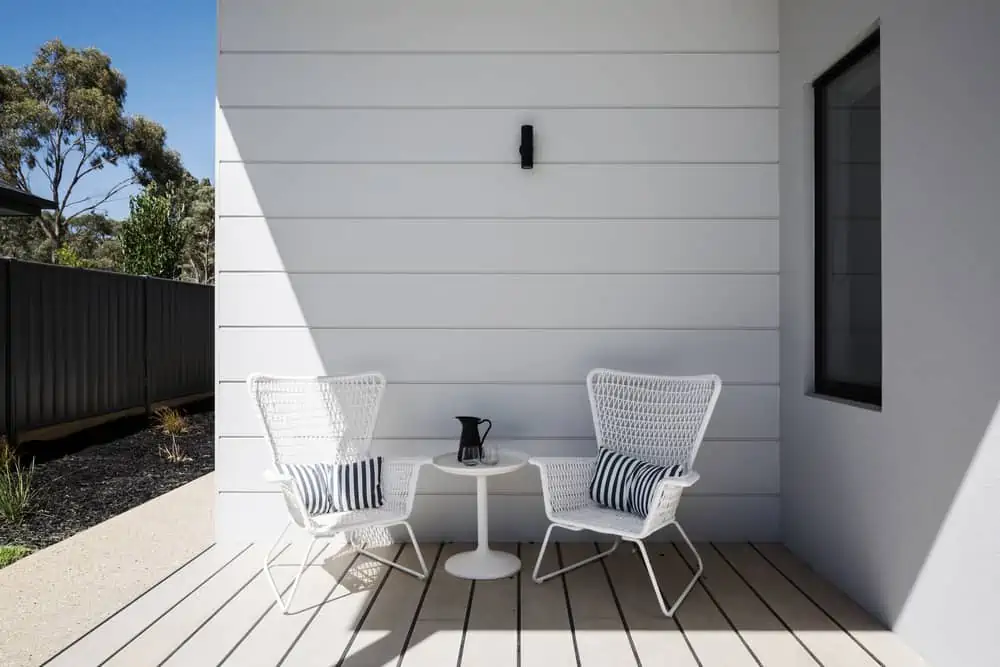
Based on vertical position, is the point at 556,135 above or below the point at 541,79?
below

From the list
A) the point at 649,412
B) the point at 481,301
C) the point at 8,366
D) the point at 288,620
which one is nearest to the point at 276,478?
the point at 288,620

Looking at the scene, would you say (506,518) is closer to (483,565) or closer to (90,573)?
(483,565)

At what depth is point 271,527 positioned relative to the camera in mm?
3271

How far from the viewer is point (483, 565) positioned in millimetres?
2848

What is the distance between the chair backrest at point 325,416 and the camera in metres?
3.08

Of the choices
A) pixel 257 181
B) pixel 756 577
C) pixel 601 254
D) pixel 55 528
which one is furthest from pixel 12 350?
pixel 756 577

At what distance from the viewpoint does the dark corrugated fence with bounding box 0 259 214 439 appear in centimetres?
514

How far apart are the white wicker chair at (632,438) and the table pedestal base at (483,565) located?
149 millimetres

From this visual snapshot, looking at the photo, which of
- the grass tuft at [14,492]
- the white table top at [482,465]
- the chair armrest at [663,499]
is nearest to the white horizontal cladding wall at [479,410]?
the white table top at [482,465]

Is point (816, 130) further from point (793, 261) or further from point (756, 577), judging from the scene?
point (756, 577)

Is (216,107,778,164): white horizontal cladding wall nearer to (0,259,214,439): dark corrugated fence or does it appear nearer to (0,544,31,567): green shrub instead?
(0,544,31,567): green shrub

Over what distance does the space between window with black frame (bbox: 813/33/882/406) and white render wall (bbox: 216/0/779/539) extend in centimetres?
32

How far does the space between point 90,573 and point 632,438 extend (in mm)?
2498

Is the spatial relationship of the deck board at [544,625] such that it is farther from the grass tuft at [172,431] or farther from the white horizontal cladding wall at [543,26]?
the grass tuft at [172,431]
